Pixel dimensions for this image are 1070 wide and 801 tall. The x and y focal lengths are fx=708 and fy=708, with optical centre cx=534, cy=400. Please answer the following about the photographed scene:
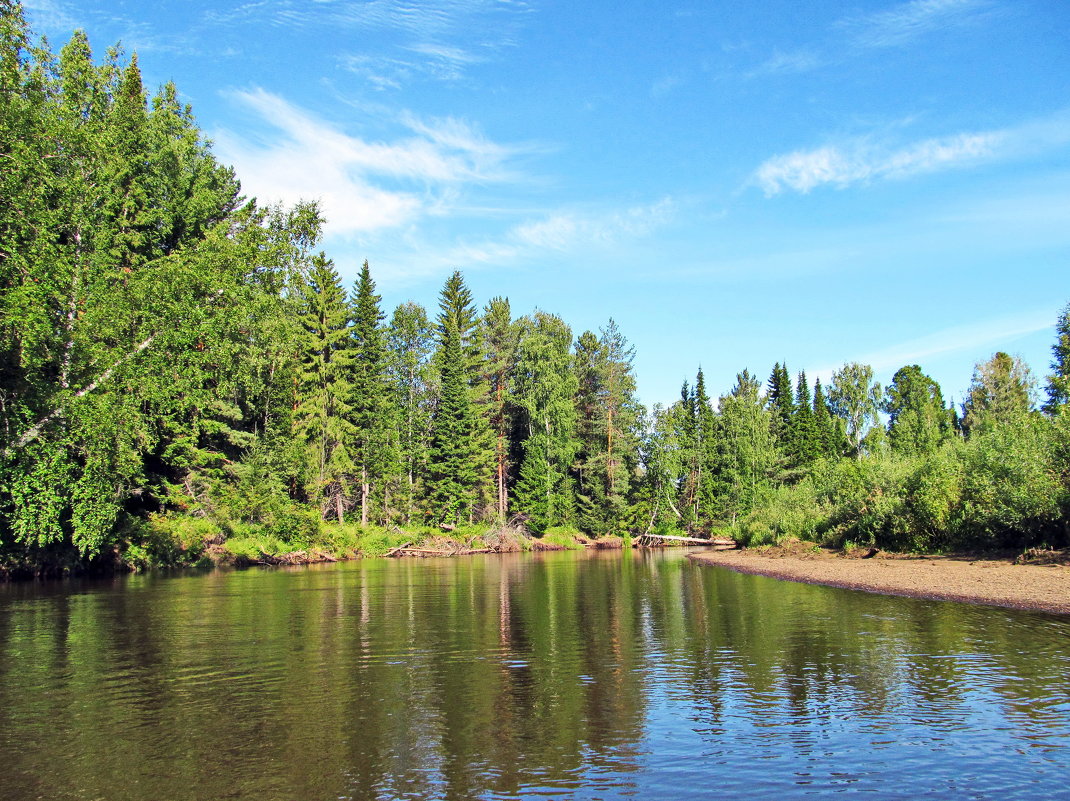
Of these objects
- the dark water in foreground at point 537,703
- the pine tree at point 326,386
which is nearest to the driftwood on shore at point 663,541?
the pine tree at point 326,386

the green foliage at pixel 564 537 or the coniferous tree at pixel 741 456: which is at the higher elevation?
the coniferous tree at pixel 741 456

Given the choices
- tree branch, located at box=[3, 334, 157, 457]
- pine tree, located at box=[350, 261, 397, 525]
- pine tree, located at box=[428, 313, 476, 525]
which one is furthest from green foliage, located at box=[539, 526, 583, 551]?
tree branch, located at box=[3, 334, 157, 457]

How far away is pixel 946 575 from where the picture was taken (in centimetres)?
2738

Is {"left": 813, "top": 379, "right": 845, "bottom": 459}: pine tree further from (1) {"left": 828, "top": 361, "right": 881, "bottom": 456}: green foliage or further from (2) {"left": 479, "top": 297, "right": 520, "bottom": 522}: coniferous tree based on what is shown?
(2) {"left": 479, "top": 297, "right": 520, "bottom": 522}: coniferous tree

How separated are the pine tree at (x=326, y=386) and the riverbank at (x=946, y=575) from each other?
1370 inches

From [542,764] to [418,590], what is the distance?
70.2ft

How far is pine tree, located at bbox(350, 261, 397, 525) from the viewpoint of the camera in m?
64.0

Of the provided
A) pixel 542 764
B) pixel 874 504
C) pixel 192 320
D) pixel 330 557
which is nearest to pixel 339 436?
pixel 330 557

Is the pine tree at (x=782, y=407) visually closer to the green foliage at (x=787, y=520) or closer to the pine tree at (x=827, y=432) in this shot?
the pine tree at (x=827, y=432)

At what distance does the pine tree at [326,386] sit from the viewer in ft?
196

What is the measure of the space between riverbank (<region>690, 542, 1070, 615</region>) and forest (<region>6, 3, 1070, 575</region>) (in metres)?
2.07

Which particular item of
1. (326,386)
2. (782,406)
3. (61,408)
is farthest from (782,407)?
(61,408)

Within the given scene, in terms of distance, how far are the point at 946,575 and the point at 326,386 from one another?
48.7 meters

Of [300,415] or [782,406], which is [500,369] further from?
[782,406]
